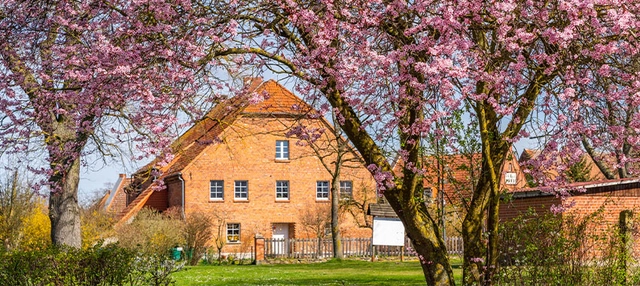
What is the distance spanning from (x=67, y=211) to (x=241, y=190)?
25451 mm

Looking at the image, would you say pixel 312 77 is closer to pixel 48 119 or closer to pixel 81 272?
pixel 81 272

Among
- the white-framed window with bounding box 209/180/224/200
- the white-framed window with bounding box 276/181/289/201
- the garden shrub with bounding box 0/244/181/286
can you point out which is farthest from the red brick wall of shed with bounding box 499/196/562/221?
the white-framed window with bounding box 209/180/224/200

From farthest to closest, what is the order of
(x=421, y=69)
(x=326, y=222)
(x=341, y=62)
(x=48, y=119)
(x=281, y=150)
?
1. (x=281, y=150)
2. (x=326, y=222)
3. (x=48, y=119)
4. (x=341, y=62)
5. (x=421, y=69)

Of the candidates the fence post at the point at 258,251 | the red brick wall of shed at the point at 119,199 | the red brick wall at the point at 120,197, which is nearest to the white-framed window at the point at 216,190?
the fence post at the point at 258,251

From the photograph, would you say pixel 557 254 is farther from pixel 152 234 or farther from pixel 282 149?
pixel 282 149

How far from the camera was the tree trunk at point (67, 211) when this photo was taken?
59.3 ft

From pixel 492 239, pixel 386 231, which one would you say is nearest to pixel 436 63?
pixel 492 239

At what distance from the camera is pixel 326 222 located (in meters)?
41.6

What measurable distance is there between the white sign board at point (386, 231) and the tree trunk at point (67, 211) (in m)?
12.0

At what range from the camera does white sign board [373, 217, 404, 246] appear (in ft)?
91.7

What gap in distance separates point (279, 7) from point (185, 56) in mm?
1435

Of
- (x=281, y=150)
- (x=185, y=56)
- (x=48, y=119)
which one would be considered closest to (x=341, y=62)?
(x=185, y=56)

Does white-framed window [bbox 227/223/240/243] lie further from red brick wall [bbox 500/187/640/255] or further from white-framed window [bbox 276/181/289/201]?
red brick wall [bbox 500/187/640/255]

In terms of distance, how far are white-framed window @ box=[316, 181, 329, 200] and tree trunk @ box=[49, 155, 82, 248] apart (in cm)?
2690
